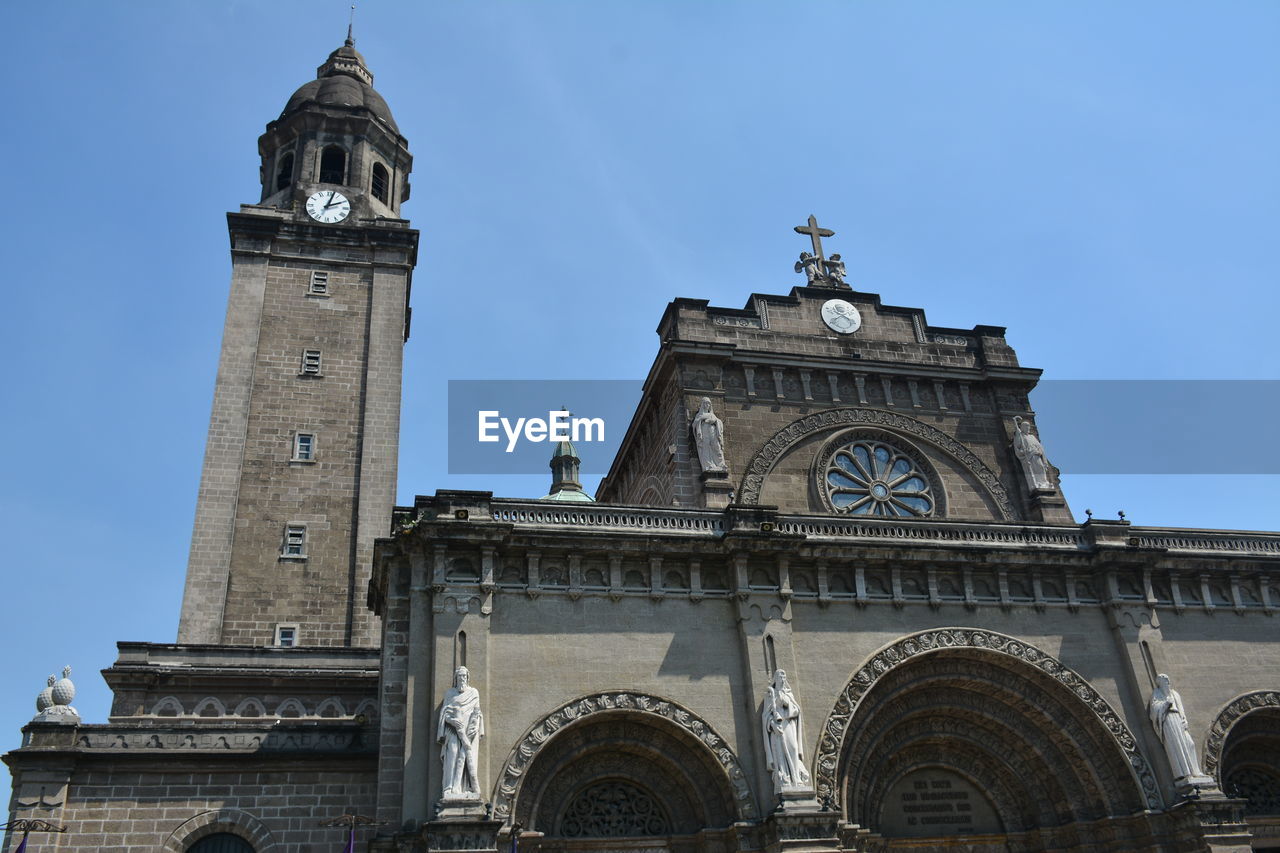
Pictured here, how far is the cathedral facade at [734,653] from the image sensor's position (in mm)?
22312

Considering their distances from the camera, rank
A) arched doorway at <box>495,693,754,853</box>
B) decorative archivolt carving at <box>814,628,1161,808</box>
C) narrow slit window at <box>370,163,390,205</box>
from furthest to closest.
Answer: narrow slit window at <box>370,163,390,205</box> → decorative archivolt carving at <box>814,628,1161,808</box> → arched doorway at <box>495,693,754,853</box>

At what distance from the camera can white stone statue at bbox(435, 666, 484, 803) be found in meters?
20.7

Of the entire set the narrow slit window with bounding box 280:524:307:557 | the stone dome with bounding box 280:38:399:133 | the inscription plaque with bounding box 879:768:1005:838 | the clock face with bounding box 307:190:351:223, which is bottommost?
the inscription plaque with bounding box 879:768:1005:838

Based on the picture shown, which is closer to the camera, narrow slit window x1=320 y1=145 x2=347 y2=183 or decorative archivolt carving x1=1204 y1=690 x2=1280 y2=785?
decorative archivolt carving x1=1204 y1=690 x2=1280 y2=785

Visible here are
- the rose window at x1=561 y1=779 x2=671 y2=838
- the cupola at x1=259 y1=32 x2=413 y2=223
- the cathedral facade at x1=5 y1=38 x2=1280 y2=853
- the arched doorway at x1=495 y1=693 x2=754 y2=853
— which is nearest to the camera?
the cathedral facade at x1=5 y1=38 x2=1280 y2=853

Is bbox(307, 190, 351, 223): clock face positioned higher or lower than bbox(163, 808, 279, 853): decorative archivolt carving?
higher

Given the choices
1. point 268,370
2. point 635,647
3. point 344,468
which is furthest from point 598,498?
point 635,647

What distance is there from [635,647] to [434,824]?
600 cm

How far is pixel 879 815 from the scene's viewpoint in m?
25.4

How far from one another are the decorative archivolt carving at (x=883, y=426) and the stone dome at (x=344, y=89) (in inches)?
1026

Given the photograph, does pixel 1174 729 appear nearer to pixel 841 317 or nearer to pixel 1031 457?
pixel 1031 457

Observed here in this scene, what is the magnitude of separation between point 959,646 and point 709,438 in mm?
8801

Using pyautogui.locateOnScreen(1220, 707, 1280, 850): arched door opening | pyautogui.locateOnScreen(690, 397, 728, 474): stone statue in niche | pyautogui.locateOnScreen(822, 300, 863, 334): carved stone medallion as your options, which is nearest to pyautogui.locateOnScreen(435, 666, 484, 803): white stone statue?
pyautogui.locateOnScreen(690, 397, 728, 474): stone statue in niche

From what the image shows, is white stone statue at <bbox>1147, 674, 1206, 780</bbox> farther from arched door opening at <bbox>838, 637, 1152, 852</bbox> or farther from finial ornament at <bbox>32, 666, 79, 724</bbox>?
finial ornament at <bbox>32, 666, 79, 724</bbox>
